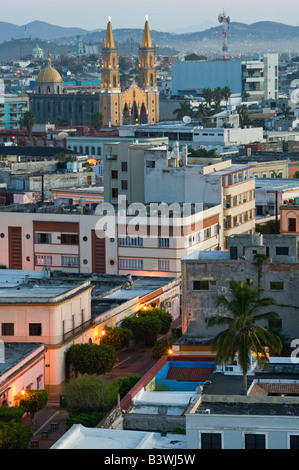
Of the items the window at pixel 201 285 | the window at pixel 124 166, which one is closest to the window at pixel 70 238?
the window at pixel 124 166

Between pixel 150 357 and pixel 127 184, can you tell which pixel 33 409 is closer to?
pixel 150 357

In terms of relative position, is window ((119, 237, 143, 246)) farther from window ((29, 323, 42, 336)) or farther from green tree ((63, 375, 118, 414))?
green tree ((63, 375, 118, 414))

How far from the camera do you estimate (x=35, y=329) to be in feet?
152

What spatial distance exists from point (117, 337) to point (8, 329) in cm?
547

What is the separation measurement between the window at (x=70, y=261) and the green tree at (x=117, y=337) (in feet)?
48.9

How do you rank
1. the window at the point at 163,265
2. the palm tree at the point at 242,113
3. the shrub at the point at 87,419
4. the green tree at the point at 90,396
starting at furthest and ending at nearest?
the palm tree at the point at 242,113
the window at the point at 163,265
the green tree at the point at 90,396
the shrub at the point at 87,419

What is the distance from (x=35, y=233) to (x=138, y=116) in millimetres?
126109

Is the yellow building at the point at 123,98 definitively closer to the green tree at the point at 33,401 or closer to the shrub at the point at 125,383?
the shrub at the point at 125,383

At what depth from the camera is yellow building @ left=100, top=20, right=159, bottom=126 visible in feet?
617

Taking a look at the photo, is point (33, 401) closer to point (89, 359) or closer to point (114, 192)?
point (89, 359)

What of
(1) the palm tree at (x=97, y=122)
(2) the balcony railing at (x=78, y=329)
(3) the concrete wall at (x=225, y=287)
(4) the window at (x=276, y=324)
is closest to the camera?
(2) the balcony railing at (x=78, y=329)

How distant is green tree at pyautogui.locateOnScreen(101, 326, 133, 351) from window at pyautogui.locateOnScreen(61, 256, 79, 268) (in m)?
14.9

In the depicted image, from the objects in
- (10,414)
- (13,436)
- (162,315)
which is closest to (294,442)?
(13,436)

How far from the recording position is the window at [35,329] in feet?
152
